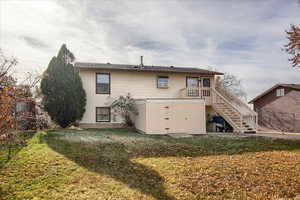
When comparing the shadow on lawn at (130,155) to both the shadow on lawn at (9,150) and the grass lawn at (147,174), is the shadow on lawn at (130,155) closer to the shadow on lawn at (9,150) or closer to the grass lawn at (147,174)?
the grass lawn at (147,174)

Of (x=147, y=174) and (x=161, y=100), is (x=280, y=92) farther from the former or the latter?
(x=147, y=174)

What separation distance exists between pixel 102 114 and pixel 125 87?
8.94ft

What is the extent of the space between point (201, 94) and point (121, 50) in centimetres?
766

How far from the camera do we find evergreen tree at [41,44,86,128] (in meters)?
12.5

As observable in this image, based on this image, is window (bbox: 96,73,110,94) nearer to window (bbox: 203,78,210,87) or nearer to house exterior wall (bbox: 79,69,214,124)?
house exterior wall (bbox: 79,69,214,124)

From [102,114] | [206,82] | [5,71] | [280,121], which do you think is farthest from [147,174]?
[280,121]

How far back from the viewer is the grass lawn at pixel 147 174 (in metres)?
3.73

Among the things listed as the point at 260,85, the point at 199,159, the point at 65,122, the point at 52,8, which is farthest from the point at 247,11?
the point at 260,85

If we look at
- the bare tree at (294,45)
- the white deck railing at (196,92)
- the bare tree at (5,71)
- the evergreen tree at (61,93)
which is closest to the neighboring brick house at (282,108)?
the white deck railing at (196,92)

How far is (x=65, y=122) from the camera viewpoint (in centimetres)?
1277

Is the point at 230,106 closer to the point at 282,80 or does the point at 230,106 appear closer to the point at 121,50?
the point at 121,50

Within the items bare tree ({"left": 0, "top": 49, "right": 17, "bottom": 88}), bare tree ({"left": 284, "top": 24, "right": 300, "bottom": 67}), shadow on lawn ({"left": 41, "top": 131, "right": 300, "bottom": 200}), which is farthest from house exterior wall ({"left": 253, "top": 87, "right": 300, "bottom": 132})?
bare tree ({"left": 0, "top": 49, "right": 17, "bottom": 88})

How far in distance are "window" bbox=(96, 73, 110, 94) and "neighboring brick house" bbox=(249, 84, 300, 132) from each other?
1703 cm

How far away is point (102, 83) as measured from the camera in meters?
14.3
